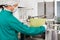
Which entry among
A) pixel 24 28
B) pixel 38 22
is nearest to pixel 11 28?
pixel 24 28

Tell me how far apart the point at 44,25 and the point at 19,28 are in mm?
318

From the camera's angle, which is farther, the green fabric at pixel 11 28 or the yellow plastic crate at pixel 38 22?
the yellow plastic crate at pixel 38 22

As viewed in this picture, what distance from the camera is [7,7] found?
1.88 meters

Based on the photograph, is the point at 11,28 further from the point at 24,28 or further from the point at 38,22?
the point at 38,22

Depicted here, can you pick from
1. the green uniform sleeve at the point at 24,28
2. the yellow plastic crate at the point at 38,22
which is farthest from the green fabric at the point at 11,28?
the yellow plastic crate at the point at 38,22

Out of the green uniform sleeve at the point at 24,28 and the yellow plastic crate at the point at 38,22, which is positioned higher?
the yellow plastic crate at the point at 38,22

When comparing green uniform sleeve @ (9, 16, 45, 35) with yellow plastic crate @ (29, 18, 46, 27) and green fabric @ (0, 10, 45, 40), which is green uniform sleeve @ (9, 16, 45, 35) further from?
yellow plastic crate @ (29, 18, 46, 27)

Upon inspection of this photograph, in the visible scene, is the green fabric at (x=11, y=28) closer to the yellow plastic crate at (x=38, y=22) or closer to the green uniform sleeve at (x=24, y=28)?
the green uniform sleeve at (x=24, y=28)

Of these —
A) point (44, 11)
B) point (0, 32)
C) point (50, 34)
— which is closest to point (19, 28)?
point (0, 32)

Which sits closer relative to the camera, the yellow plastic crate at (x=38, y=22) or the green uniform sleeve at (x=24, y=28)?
the green uniform sleeve at (x=24, y=28)

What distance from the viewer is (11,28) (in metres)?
1.79

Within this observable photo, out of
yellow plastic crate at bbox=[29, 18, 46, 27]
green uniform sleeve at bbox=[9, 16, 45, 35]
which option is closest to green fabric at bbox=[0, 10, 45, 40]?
green uniform sleeve at bbox=[9, 16, 45, 35]

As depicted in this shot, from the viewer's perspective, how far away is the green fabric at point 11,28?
1720 millimetres

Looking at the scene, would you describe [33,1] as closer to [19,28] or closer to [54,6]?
[54,6]
